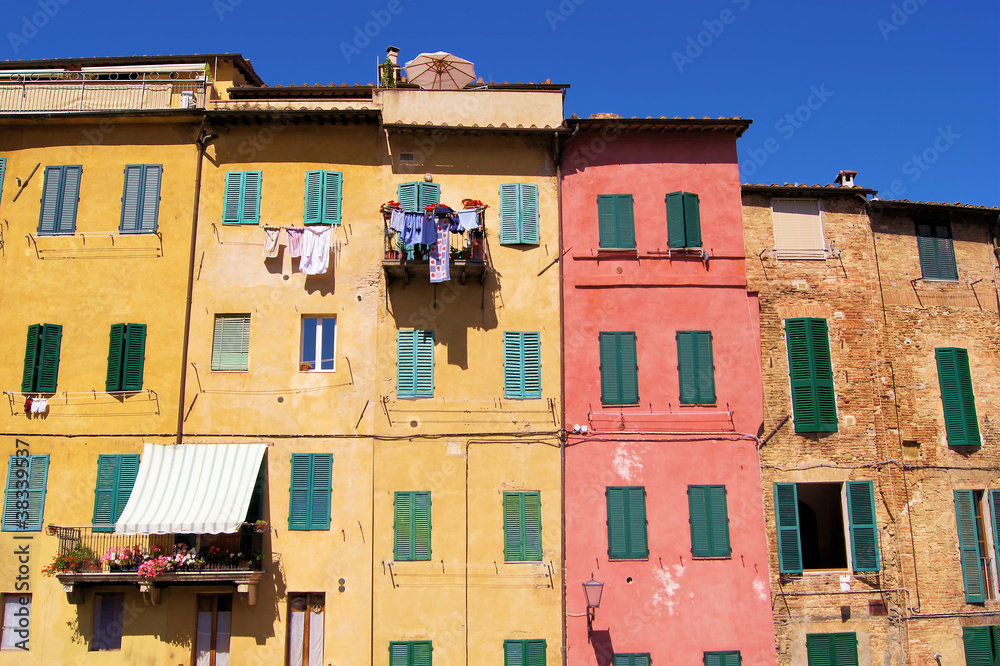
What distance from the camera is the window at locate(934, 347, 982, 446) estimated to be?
2019cm

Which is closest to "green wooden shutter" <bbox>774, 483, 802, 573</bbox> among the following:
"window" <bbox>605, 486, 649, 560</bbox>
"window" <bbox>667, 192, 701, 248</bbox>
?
"window" <bbox>605, 486, 649, 560</bbox>

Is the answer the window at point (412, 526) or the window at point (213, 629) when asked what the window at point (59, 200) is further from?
the window at point (412, 526)

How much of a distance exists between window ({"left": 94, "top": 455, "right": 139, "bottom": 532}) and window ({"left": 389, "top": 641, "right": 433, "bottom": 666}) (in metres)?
7.47

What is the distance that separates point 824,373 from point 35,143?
22259mm

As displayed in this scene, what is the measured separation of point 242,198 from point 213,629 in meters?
11.0

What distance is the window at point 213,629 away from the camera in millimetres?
18234

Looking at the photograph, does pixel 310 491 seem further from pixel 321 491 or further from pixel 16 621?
pixel 16 621

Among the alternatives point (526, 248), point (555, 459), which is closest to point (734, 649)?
point (555, 459)

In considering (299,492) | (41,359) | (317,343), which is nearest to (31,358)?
(41,359)

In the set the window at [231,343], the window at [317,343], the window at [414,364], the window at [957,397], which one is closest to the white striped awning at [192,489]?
the window at [231,343]

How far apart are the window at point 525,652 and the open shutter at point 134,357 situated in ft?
37.0

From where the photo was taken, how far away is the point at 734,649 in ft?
60.4

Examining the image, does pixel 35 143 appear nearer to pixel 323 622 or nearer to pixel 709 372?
pixel 323 622

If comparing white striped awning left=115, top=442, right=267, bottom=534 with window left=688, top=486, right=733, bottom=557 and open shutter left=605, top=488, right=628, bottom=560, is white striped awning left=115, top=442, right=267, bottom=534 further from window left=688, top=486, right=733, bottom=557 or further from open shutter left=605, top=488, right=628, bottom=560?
window left=688, top=486, right=733, bottom=557
